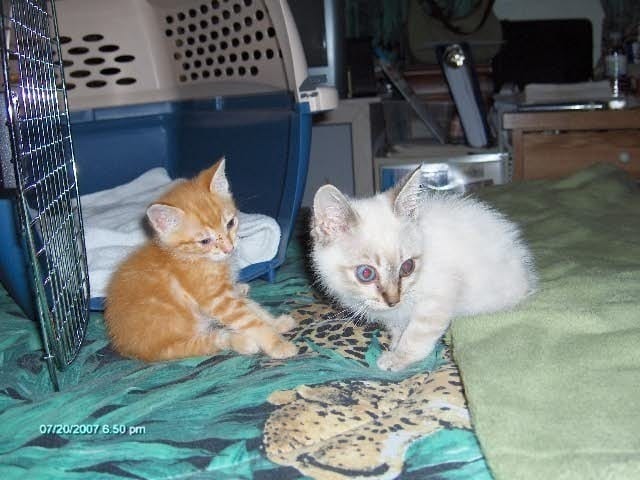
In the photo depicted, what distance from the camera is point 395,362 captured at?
1378mm

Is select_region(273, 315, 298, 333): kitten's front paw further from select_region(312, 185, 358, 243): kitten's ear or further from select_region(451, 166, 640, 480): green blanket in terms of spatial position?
select_region(451, 166, 640, 480): green blanket

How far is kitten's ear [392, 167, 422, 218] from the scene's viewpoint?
138cm

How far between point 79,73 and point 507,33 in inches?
130

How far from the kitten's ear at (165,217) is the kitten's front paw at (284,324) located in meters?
0.39

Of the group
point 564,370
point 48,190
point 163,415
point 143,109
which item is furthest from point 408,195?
point 143,109

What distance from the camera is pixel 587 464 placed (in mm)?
884

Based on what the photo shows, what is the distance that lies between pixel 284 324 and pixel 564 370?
2.53ft

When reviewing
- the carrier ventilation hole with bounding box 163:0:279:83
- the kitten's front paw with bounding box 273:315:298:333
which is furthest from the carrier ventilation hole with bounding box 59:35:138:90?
the kitten's front paw with bounding box 273:315:298:333

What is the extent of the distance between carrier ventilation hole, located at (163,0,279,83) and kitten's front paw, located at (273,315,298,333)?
3.71ft

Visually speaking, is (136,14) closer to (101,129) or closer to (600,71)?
(101,129)

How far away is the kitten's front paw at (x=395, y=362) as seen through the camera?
1372 millimetres

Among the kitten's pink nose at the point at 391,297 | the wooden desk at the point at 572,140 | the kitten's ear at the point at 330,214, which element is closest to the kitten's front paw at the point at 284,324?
the kitten's ear at the point at 330,214

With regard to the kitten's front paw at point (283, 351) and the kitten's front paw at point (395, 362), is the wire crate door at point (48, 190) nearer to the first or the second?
the kitten's front paw at point (283, 351)

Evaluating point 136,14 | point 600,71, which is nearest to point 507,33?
point 600,71
